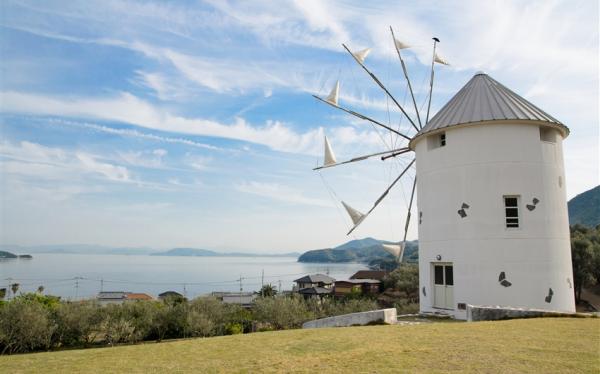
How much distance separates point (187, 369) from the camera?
7082mm

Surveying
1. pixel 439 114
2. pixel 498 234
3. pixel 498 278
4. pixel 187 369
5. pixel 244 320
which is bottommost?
pixel 244 320

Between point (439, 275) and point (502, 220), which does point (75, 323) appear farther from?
point (502, 220)

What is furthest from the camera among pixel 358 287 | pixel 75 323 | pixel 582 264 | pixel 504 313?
pixel 358 287

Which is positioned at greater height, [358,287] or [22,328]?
[358,287]

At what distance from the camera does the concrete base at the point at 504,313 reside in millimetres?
11039

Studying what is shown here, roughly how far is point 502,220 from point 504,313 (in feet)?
10.4

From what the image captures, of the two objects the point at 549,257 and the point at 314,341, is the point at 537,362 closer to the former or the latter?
the point at 314,341

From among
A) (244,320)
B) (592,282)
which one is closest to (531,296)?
(244,320)

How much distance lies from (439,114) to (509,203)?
4025mm

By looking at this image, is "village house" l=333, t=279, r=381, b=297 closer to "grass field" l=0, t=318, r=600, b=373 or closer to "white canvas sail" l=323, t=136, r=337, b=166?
"white canvas sail" l=323, t=136, r=337, b=166

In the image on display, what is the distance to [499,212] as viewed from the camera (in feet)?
44.4

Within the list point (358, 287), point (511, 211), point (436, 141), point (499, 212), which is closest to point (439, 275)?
point (499, 212)

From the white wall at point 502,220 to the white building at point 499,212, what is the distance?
0.09 ft

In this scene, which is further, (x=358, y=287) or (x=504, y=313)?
(x=358, y=287)
